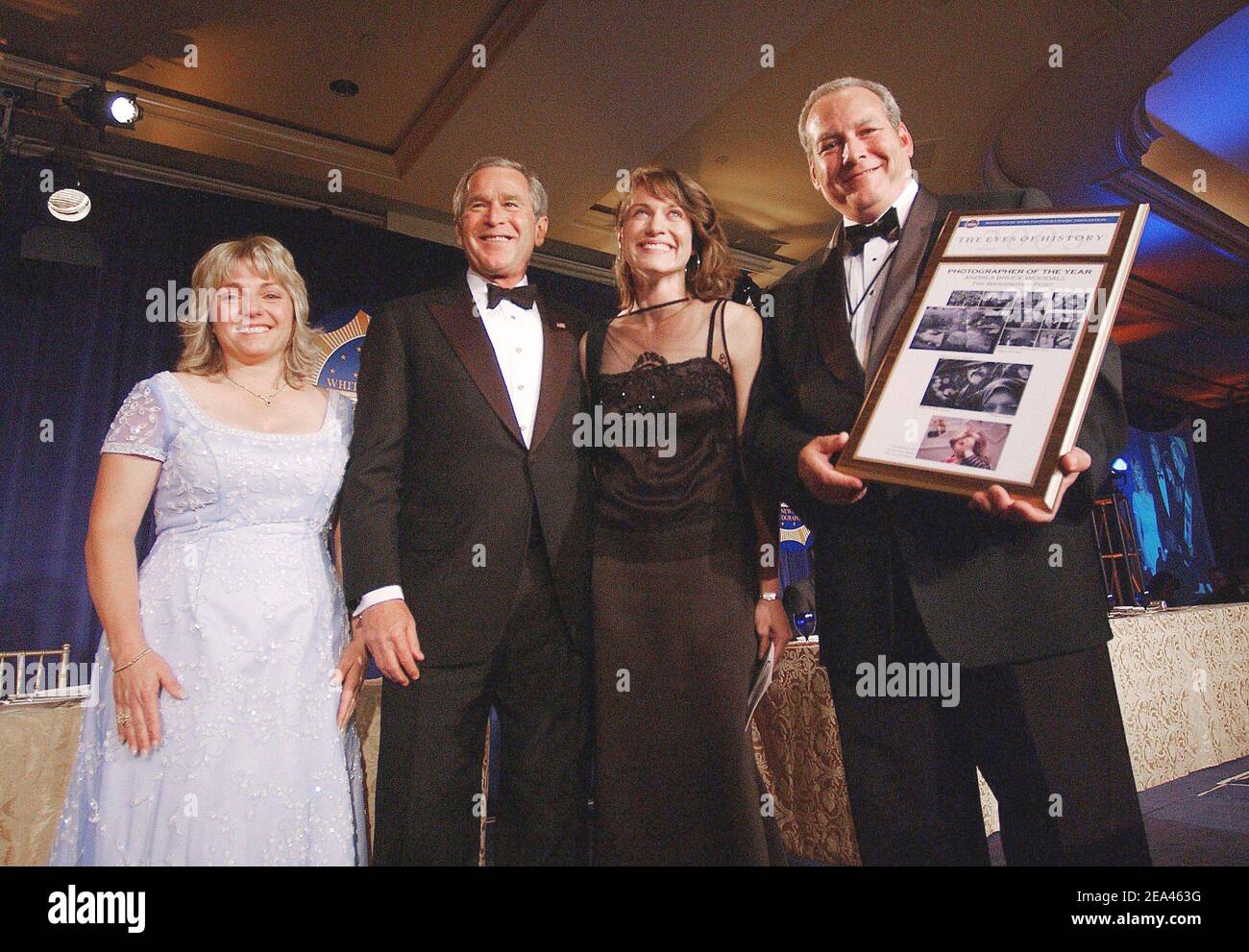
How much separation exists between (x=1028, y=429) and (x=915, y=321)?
0.93ft

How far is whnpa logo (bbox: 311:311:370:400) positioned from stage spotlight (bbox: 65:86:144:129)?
166 centimetres

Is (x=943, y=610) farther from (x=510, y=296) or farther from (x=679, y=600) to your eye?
(x=510, y=296)

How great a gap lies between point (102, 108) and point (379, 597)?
425cm

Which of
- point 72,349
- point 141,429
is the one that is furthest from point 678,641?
point 72,349

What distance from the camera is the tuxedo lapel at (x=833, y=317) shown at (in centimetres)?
139

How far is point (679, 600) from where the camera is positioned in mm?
1547

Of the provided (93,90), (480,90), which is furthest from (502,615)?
(93,90)

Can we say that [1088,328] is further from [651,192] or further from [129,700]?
[129,700]

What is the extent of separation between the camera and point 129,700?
4.80ft

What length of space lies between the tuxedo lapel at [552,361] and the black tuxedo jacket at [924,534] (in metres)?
0.45

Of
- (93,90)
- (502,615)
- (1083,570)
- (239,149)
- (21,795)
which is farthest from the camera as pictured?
(239,149)
